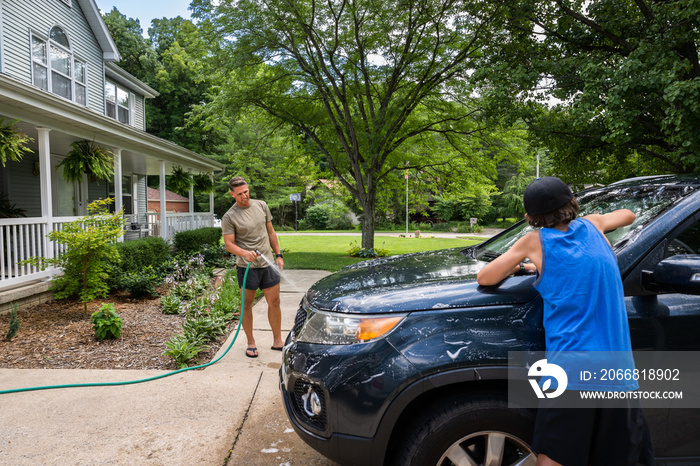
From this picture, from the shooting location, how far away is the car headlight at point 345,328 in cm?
199

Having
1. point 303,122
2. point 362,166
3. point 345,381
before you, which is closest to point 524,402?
point 345,381

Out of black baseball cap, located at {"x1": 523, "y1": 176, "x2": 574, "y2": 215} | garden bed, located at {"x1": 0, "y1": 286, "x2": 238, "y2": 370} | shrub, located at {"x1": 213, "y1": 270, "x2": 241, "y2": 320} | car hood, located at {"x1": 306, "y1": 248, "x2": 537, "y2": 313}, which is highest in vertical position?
black baseball cap, located at {"x1": 523, "y1": 176, "x2": 574, "y2": 215}

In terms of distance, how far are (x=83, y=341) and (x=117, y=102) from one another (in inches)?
565

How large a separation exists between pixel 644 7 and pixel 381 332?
817 centimetres

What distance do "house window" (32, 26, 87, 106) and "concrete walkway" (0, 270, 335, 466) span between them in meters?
11.3

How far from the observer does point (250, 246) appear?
14.3 feet

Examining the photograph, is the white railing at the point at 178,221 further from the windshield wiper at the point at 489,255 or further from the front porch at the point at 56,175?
the windshield wiper at the point at 489,255

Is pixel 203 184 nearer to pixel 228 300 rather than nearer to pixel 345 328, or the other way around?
pixel 228 300

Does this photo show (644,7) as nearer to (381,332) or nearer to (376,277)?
(376,277)

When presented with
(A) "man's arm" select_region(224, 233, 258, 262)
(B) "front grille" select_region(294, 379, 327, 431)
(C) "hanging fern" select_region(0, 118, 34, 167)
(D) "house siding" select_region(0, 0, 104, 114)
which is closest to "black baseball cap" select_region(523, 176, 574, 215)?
(B) "front grille" select_region(294, 379, 327, 431)

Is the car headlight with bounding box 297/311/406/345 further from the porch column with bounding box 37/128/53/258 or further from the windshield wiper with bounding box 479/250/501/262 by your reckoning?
the porch column with bounding box 37/128/53/258

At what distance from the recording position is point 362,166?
1362 cm

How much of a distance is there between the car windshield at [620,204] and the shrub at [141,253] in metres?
7.13

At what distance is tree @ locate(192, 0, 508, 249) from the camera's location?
35.9ft
